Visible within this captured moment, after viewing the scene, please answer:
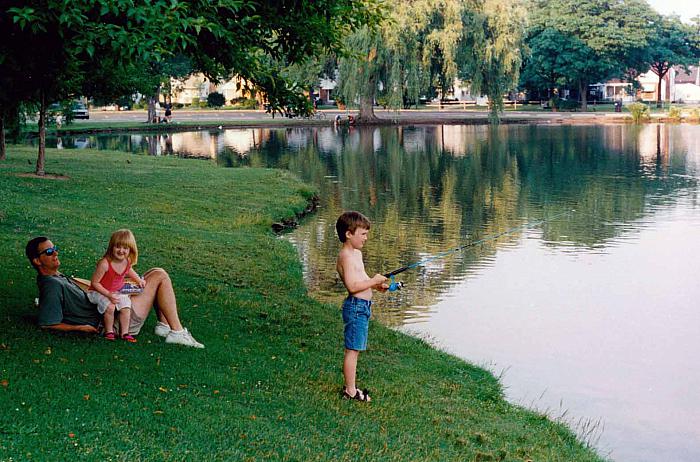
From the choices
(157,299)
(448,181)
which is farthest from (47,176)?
(157,299)

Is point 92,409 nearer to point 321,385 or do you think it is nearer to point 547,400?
point 321,385

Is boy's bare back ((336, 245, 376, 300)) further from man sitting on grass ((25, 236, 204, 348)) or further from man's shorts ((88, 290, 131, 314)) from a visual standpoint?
man's shorts ((88, 290, 131, 314))

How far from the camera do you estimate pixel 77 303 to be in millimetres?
8484

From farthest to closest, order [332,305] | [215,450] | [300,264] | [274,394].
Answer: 1. [300,264]
2. [332,305]
3. [274,394]
4. [215,450]

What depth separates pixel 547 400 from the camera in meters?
10.6

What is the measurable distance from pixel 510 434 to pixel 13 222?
9.80m

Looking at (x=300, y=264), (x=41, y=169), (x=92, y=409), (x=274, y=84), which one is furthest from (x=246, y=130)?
(x=92, y=409)

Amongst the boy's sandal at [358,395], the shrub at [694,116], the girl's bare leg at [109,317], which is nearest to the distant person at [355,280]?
the boy's sandal at [358,395]

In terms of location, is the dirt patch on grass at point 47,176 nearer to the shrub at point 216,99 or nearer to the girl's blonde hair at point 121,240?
the girl's blonde hair at point 121,240

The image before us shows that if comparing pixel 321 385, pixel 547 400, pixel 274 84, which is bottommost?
pixel 547 400

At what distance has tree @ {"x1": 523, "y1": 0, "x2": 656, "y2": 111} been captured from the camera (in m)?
84.6

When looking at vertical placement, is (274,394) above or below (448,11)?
below

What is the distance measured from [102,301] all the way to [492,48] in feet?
176

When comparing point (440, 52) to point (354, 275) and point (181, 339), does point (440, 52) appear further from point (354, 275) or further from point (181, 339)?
point (354, 275)
